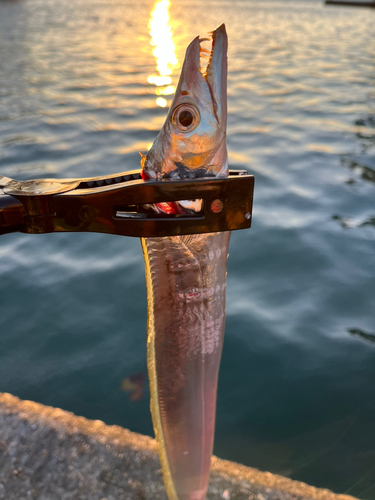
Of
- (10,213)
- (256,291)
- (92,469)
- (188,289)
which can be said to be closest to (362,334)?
(256,291)

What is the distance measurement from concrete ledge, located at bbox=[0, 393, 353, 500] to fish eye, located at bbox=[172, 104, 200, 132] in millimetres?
1508

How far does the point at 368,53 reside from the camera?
1548 cm

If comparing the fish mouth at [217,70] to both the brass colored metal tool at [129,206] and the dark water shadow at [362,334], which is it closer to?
the brass colored metal tool at [129,206]

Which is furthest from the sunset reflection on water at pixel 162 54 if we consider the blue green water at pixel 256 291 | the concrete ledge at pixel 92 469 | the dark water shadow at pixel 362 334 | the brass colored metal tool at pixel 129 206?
the brass colored metal tool at pixel 129 206

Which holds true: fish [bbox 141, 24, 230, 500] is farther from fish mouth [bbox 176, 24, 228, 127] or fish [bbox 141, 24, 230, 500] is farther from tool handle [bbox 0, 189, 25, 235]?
tool handle [bbox 0, 189, 25, 235]

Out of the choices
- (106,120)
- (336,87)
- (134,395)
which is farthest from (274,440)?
(336,87)

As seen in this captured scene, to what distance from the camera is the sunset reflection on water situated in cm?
1086

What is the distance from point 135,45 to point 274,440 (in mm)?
17403

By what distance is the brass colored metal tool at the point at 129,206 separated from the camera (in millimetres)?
1272

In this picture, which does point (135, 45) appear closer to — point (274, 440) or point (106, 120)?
point (106, 120)

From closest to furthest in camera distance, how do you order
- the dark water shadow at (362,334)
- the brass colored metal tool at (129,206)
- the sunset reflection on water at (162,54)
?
the brass colored metal tool at (129,206)
the dark water shadow at (362,334)
the sunset reflection on water at (162,54)

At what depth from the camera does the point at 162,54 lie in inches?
623

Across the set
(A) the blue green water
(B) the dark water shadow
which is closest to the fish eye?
(A) the blue green water

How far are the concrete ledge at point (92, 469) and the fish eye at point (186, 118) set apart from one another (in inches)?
59.4
